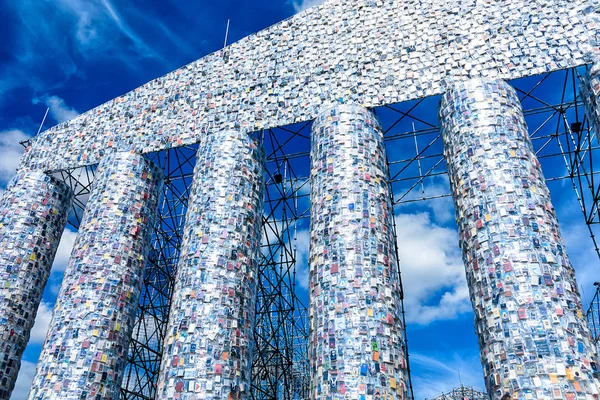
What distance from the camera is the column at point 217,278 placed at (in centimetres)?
984

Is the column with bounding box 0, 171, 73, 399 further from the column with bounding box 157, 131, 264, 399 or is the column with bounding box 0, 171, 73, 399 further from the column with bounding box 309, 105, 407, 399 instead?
the column with bounding box 309, 105, 407, 399

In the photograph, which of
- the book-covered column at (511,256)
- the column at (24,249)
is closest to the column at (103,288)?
the column at (24,249)

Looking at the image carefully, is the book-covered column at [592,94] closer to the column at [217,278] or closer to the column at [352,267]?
the column at [352,267]

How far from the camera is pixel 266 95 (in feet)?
43.7

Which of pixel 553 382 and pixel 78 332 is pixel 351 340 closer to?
pixel 553 382

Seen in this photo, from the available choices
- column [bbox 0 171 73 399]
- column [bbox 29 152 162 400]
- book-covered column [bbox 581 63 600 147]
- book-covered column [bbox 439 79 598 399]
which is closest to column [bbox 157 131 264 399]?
column [bbox 29 152 162 400]

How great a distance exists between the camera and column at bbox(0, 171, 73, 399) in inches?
490

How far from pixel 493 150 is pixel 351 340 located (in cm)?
473

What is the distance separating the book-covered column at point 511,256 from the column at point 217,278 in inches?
184

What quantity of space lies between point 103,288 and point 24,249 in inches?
137

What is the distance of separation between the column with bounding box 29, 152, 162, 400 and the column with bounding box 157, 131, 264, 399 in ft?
5.49

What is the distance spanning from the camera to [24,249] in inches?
535

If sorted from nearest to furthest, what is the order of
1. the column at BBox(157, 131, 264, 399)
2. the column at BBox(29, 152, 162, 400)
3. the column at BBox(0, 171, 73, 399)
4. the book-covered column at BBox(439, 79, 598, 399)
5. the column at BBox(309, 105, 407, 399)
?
the book-covered column at BBox(439, 79, 598, 399), the column at BBox(309, 105, 407, 399), the column at BBox(157, 131, 264, 399), the column at BBox(29, 152, 162, 400), the column at BBox(0, 171, 73, 399)

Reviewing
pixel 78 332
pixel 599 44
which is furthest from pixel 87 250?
pixel 599 44
